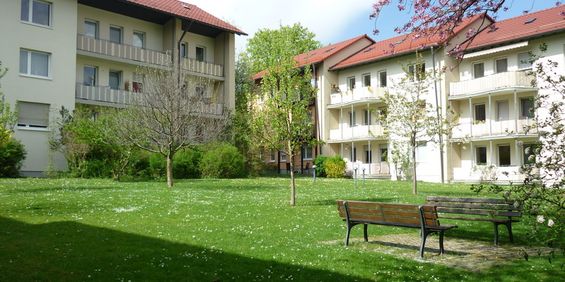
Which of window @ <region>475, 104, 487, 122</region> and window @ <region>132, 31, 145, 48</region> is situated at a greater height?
window @ <region>132, 31, 145, 48</region>

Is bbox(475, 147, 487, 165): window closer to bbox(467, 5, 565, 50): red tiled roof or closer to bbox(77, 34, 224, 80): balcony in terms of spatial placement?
bbox(467, 5, 565, 50): red tiled roof

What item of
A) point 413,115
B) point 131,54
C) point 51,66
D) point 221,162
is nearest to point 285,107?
point 413,115

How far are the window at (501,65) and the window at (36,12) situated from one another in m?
27.5

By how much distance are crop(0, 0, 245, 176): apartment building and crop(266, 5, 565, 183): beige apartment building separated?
28.7 feet

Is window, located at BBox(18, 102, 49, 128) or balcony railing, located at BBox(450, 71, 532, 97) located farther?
balcony railing, located at BBox(450, 71, 532, 97)

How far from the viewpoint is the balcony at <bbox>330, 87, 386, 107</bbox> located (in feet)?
129

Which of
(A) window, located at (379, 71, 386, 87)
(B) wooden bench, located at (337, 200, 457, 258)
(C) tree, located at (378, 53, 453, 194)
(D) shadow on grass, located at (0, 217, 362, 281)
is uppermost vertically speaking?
(A) window, located at (379, 71, 386, 87)

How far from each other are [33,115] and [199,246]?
78.7 feet

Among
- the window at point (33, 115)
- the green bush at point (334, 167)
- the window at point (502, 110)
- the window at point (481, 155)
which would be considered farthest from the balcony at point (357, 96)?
the window at point (33, 115)

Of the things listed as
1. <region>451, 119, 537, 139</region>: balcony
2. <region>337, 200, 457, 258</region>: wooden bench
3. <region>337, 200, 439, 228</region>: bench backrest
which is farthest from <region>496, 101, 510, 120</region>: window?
<region>337, 200, 439, 228</region>: bench backrest

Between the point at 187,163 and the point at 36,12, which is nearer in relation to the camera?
the point at 36,12

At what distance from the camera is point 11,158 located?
2477 centimetres

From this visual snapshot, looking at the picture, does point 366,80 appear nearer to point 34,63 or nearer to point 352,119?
point 352,119

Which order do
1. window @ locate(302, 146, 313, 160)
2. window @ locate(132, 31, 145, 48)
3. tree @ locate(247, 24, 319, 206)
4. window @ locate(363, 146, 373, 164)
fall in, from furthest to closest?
window @ locate(302, 146, 313, 160) < window @ locate(363, 146, 373, 164) < window @ locate(132, 31, 145, 48) < tree @ locate(247, 24, 319, 206)
